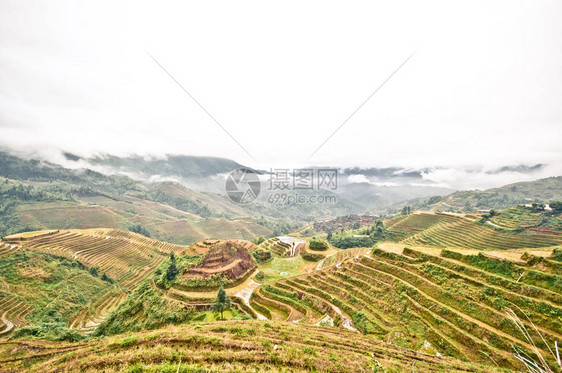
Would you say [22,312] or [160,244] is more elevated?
[22,312]

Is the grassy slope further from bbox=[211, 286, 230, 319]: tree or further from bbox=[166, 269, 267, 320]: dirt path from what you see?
bbox=[211, 286, 230, 319]: tree

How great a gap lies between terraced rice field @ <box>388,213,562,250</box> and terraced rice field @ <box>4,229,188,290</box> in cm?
6739

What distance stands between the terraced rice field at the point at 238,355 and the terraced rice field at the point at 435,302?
9.61 ft

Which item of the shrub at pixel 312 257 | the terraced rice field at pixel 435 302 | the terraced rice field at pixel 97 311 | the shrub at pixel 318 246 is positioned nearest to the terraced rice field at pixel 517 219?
the shrub at pixel 318 246

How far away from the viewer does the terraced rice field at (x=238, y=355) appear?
972 cm

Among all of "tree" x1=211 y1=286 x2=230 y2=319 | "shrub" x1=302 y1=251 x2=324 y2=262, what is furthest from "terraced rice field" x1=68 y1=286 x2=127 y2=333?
"shrub" x1=302 y1=251 x2=324 y2=262

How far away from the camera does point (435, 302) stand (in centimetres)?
1848

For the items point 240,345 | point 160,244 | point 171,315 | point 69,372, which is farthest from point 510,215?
point 160,244

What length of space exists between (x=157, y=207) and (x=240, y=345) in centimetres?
19034

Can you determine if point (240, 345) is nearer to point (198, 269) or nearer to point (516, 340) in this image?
point (516, 340)

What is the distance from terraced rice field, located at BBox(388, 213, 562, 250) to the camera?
44656 mm

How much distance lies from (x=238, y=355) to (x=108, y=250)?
71.7 metres

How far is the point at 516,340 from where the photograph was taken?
1415 centimetres

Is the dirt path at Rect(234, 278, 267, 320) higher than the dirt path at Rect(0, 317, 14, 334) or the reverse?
higher
